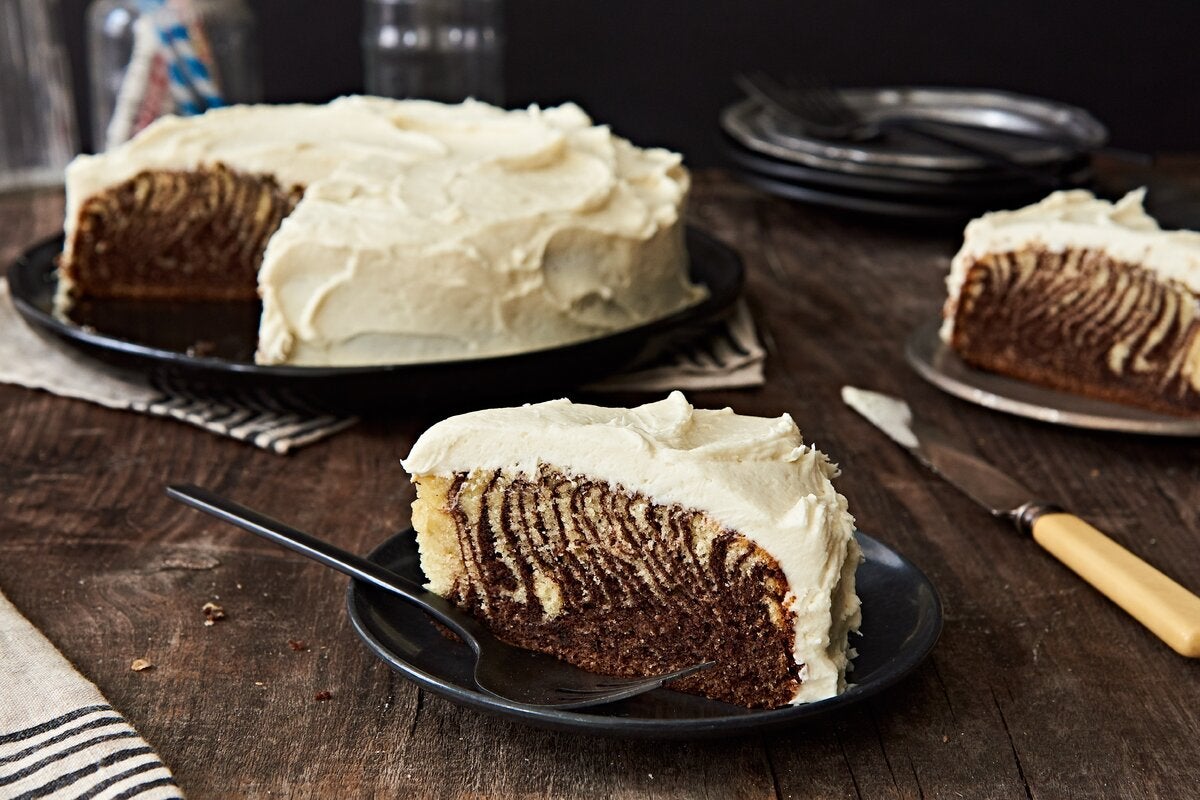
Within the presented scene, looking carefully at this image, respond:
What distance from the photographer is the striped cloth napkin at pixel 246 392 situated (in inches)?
85.0

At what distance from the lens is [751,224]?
3506 mm

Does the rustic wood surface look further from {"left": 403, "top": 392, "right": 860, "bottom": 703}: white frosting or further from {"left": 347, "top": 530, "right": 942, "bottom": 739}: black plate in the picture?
{"left": 403, "top": 392, "right": 860, "bottom": 703}: white frosting

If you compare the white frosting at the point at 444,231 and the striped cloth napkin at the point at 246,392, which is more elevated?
the white frosting at the point at 444,231

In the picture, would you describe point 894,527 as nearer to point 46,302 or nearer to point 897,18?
point 46,302

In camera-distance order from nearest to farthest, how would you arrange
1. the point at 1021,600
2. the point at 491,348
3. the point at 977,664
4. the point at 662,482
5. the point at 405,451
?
1. the point at 662,482
2. the point at 977,664
3. the point at 1021,600
4. the point at 405,451
5. the point at 491,348

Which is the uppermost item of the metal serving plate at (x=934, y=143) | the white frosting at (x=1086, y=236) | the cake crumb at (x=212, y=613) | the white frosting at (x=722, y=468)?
the white frosting at (x=722, y=468)

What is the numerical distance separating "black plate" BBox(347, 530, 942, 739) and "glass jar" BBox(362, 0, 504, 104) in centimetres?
257

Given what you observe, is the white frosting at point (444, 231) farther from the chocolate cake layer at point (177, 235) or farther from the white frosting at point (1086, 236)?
the white frosting at point (1086, 236)

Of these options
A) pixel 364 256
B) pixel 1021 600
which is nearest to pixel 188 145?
pixel 364 256

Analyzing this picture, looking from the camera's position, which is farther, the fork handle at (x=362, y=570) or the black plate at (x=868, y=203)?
the black plate at (x=868, y=203)

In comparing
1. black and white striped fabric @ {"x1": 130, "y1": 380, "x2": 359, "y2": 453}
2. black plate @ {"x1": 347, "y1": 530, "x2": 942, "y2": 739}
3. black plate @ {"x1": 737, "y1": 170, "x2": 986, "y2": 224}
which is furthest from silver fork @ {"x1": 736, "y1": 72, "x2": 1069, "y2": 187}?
black plate @ {"x1": 347, "y1": 530, "x2": 942, "y2": 739}

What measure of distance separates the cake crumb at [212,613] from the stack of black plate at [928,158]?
2067 millimetres

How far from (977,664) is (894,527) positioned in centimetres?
37

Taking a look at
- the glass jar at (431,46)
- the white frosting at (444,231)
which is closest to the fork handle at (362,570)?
the white frosting at (444,231)
